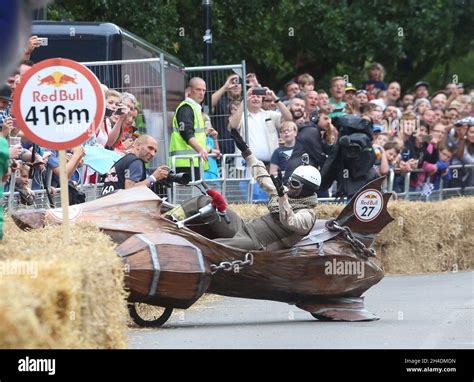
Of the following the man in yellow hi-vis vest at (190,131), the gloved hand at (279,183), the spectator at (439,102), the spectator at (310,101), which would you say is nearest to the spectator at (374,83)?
the spectator at (439,102)

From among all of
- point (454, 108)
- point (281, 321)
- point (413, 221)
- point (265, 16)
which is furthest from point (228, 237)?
point (265, 16)

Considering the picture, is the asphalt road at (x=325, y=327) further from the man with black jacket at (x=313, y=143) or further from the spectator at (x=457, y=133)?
the spectator at (x=457, y=133)

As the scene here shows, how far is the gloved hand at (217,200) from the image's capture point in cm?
1425

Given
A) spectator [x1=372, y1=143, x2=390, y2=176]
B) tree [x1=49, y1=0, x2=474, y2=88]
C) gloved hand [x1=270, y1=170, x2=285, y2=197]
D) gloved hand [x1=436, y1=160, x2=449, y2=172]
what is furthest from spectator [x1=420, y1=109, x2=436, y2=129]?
gloved hand [x1=270, y1=170, x2=285, y2=197]

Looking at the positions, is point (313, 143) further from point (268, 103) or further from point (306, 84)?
point (306, 84)

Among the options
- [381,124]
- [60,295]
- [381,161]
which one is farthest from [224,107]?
[60,295]

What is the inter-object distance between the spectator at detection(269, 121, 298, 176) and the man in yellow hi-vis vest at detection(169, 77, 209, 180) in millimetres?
1472

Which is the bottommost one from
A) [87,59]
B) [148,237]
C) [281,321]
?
[281,321]

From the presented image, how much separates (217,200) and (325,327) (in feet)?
5.21

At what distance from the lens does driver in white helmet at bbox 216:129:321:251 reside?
14.5m

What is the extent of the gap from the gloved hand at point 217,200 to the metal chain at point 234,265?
1.76 ft

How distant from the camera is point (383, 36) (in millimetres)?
31750
